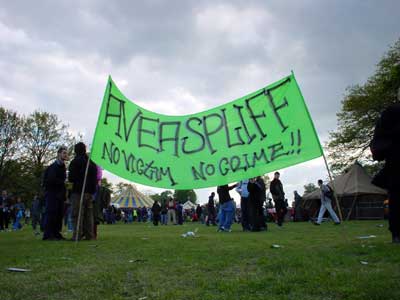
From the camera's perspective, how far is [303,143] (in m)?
6.43

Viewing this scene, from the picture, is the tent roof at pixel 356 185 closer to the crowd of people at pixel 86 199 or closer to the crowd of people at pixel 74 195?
the crowd of people at pixel 86 199

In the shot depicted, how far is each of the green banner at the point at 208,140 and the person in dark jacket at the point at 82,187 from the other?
2.36 meters

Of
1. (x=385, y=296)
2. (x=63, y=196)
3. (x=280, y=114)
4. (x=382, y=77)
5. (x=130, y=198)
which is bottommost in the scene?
(x=385, y=296)

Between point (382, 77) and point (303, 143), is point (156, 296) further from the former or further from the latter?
point (382, 77)

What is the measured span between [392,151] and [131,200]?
49274 mm

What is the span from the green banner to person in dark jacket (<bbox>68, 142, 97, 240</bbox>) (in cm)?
236

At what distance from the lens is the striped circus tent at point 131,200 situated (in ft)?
174

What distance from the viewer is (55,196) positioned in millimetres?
10062

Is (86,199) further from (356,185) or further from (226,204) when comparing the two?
(356,185)

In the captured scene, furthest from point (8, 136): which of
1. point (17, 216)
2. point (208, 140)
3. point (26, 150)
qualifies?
point (208, 140)

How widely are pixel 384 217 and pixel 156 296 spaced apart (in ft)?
87.2

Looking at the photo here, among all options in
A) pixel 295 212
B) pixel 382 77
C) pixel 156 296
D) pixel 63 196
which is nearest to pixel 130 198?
pixel 295 212

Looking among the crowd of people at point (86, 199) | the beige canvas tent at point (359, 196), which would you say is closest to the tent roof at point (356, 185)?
the beige canvas tent at point (359, 196)

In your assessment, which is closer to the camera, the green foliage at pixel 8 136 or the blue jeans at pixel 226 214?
the blue jeans at pixel 226 214
